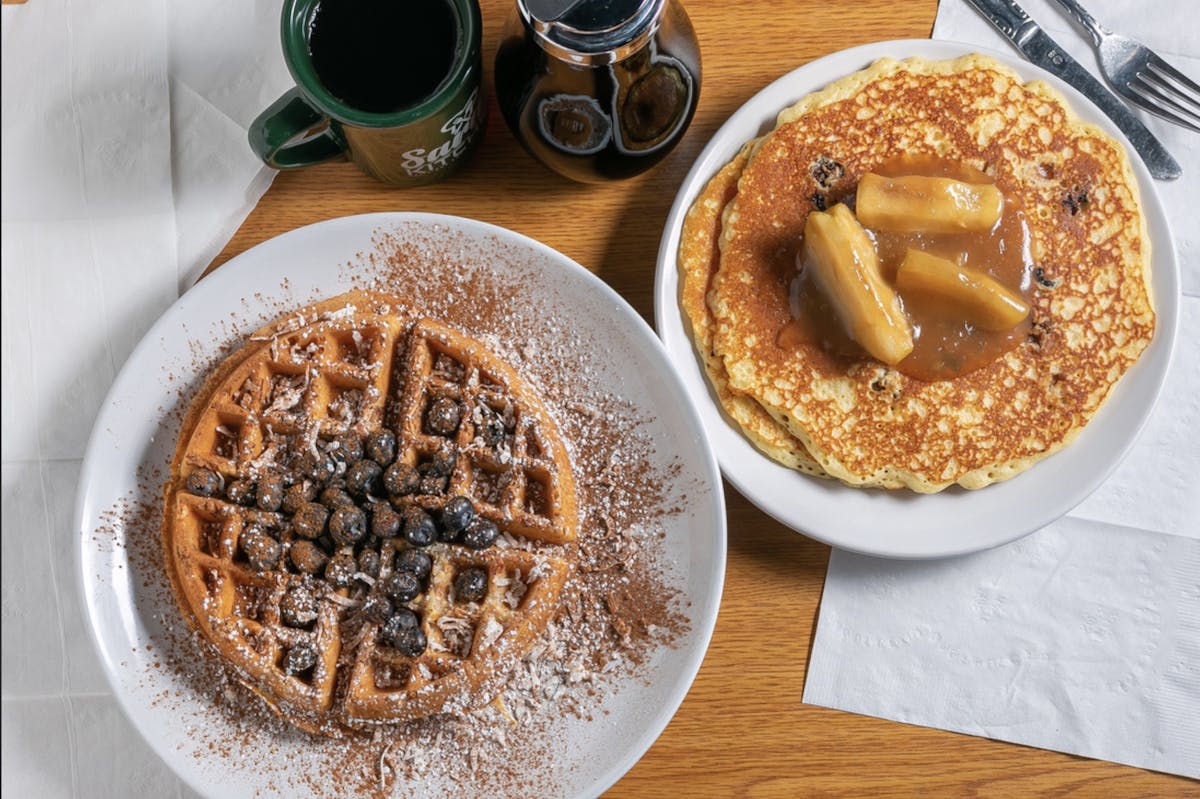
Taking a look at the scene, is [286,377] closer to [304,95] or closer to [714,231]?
[304,95]

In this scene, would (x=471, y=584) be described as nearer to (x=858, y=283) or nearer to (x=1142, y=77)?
(x=858, y=283)

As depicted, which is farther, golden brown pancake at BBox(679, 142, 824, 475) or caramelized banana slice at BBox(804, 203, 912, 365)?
golden brown pancake at BBox(679, 142, 824, 475)

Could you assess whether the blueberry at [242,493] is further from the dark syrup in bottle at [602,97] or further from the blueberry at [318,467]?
the dark syrup in bottle at [602,97]

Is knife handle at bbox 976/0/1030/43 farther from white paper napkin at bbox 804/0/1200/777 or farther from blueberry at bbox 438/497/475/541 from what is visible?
blueberry at bbox 438/497/475/541

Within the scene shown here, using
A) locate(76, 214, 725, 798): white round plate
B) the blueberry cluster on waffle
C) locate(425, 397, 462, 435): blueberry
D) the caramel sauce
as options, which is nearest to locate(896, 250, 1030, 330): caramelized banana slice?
the caramel sauce

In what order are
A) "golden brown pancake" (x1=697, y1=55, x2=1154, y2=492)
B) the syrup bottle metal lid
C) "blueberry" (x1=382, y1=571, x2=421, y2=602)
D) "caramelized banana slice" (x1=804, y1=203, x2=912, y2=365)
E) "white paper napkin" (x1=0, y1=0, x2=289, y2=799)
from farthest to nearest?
"white paper napkin" (x1=0, y1=0, x2=289, y2=799) → "golden brown pancake" (x1=697, y1=55, x2=1154, y2=492) → "caramelized banana slice" (x1=804, y1=203, x2=912, y2=365) → "blueberry" (x1=382, y1=571, x2=421, y2=602) → the syrup bottle metal lid

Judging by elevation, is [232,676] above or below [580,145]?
below

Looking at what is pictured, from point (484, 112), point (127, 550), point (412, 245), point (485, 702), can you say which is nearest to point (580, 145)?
point (484, 112)
